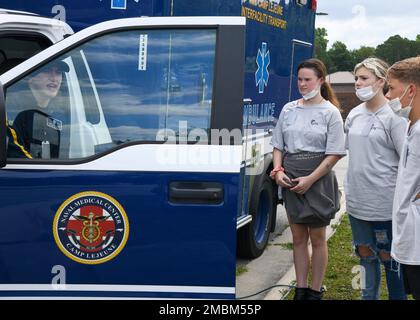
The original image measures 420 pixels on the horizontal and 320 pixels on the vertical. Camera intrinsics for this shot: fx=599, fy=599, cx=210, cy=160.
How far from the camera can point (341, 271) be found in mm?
5730

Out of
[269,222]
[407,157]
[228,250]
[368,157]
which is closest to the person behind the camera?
[228,250]

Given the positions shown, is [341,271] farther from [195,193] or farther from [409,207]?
[195,193]

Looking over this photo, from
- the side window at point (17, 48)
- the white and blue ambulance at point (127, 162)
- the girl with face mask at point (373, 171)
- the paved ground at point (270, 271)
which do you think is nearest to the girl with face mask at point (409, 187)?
the girl with face mask at point (373, 171)

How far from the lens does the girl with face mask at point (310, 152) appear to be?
4297 mm

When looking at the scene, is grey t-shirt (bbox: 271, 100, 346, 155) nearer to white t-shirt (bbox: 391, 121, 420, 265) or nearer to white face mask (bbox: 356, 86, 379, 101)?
white face mask (bbox: 356, 86, 379, 101)

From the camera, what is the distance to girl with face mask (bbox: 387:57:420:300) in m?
2.93

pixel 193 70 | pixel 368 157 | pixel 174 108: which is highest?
pixel 193 70

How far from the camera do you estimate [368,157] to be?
3885 millimetres

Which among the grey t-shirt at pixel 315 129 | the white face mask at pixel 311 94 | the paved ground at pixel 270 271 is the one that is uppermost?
the white face mask at pixel 311 94

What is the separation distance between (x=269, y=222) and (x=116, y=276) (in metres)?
3.98

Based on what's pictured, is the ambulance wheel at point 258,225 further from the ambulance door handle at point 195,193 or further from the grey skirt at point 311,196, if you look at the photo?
the ambulance door handle at point 195,193

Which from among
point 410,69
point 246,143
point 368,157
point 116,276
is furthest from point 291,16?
point 116,276

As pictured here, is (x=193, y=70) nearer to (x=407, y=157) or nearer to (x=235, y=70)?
(x=235, y=70)

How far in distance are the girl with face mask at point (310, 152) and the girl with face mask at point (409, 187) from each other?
1161mm
